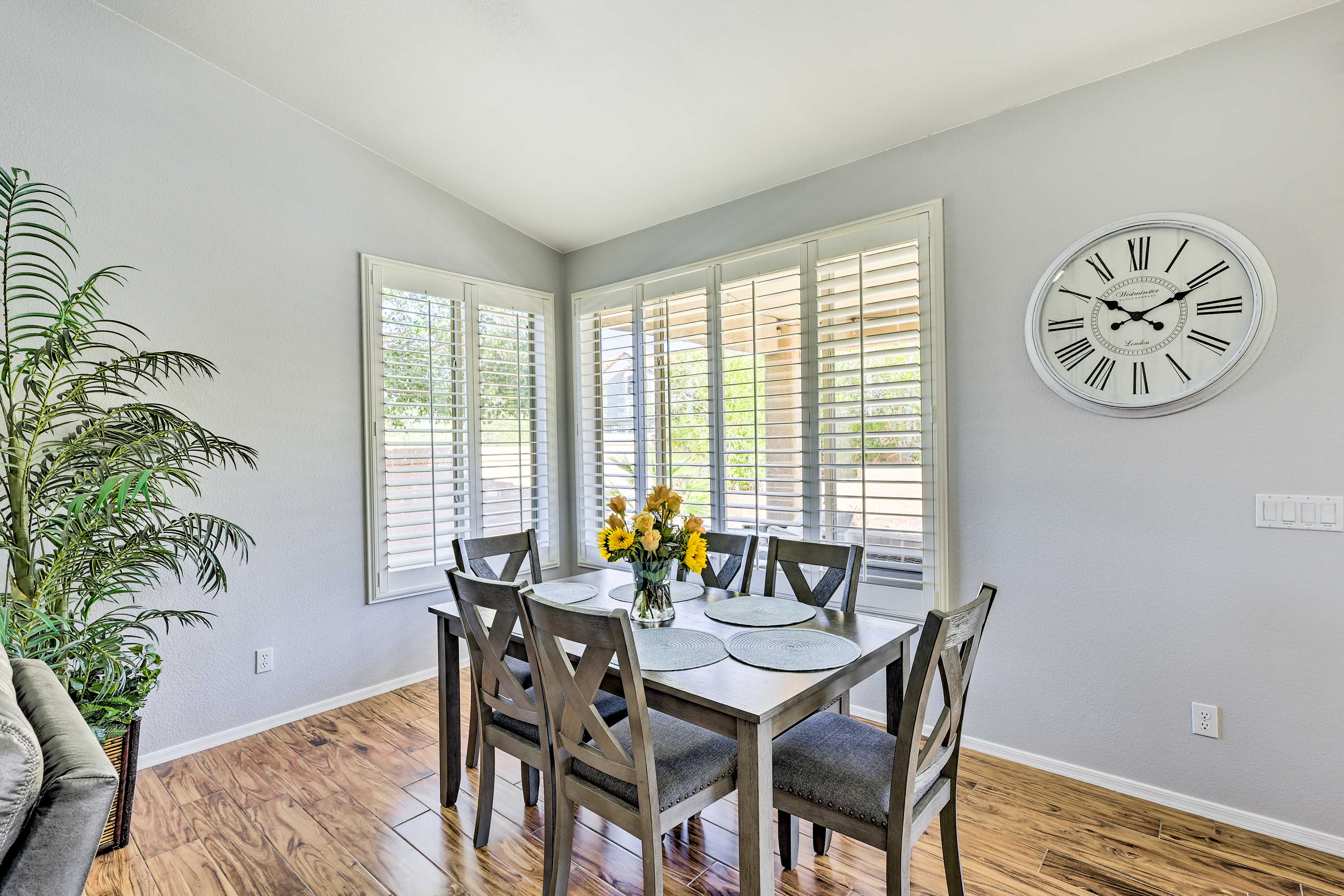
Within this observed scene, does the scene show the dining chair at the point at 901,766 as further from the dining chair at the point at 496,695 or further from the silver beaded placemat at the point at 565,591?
the silver beaded placemat at the point at 565,591

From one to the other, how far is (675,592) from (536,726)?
2.48ft

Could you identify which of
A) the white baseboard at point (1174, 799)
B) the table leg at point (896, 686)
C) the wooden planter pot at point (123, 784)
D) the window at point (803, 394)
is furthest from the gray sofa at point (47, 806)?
the white baseboard at point (1174, 799)

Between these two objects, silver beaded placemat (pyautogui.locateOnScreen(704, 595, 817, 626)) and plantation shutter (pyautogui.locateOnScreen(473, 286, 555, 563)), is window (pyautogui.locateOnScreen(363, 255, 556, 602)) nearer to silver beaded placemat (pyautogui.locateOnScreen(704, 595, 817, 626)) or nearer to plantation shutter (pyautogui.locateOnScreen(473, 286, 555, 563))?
plantation shutter (pyautogui.locateOnScreen(473, 286, 555, 563))

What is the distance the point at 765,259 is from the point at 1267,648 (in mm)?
2472

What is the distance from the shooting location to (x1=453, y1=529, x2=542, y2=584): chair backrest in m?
2.71

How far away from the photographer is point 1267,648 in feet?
6.99

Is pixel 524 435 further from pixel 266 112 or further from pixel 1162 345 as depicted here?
pixel 1162 345

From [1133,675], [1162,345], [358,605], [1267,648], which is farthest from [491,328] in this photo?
[1267,648]

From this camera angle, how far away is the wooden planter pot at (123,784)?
2.16 meters

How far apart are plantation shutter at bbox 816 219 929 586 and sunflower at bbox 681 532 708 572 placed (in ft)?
3.73

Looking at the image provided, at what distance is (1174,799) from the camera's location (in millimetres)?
2285

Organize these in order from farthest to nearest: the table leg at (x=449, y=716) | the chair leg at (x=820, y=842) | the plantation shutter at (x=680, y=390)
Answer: the plantation shutter at (x=680, y=390) < the table leg at (x=449, y=716) < the chair leg at (x=820, y=842)

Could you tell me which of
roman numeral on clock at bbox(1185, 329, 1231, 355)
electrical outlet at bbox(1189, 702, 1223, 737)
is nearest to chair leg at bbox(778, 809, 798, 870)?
electrical outlet at bbox(1189, 702, 1223, 737)

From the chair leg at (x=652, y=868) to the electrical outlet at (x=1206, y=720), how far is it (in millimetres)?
1938
